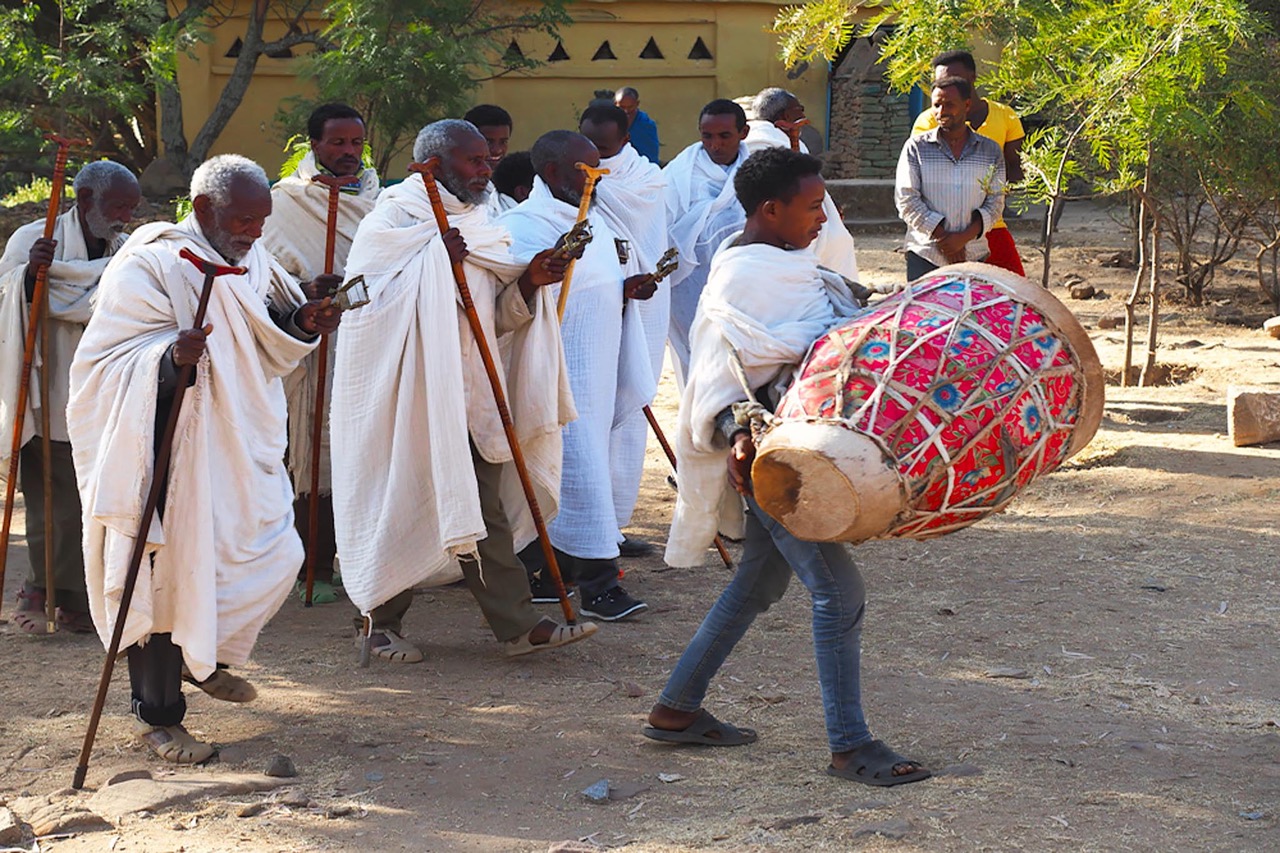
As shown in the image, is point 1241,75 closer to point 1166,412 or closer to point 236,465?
point 1166,412

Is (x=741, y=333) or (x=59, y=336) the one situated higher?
(x=741, y=333)

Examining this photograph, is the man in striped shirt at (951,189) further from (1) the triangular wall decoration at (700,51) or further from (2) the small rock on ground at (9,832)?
(1) the triangular wall decoration at (700,51)

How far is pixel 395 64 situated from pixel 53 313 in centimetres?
1008

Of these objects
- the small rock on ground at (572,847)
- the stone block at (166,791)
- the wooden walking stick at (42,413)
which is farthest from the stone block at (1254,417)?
→ the wooden walking stick at (42,413)

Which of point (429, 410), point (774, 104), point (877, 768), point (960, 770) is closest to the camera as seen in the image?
point (877, 768)

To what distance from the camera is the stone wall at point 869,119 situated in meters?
19.5

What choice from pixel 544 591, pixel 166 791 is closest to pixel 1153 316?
pixel 544 591

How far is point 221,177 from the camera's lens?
4852 mm

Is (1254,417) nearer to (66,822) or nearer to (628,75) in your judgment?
(66,822)

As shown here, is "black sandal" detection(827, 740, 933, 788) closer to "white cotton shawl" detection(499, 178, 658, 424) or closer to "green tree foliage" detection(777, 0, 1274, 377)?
"white cotton shawl" detection(499, 178, 658, 424)

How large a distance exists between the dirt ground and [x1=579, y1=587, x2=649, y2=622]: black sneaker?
4.4 inches

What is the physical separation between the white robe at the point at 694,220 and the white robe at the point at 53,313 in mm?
2813

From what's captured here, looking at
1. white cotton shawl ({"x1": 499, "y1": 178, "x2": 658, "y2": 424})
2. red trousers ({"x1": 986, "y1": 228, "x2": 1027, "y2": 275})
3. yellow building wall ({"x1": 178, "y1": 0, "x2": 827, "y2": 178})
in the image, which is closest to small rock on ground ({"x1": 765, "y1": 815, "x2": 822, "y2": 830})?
white cotton shawl ({"x1": 499, "y1": 178, "x2": 658, "y2": 424})

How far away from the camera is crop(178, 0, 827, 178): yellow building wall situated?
18.8 m
